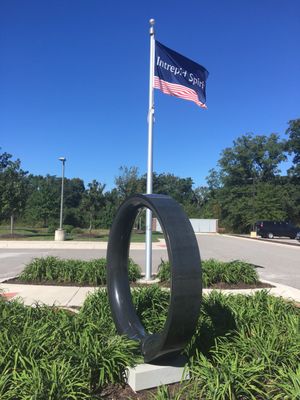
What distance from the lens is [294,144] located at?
65.0 meters

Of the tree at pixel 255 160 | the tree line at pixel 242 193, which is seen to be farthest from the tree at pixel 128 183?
the tree at pixel 255 160

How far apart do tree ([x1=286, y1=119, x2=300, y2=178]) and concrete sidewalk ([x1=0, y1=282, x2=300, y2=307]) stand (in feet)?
192

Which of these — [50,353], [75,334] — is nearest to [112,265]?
[75,334]

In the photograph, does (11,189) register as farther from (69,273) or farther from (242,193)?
(242,193)

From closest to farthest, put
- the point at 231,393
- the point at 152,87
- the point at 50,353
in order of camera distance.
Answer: the point at 231,393
the point at 50,353
the point at 152,87

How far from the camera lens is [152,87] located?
10.5 metres

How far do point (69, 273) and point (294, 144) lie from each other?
61453 mm

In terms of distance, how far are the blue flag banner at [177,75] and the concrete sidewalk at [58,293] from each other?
525 cm

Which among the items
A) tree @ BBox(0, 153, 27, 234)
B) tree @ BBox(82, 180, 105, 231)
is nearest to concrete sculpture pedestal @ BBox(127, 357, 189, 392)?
tree @ BBox(0, 153, 27, 234)

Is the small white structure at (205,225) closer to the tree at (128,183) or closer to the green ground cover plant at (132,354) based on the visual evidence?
the tree at (128,183)

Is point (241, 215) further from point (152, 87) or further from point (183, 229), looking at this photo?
point (183, 229)

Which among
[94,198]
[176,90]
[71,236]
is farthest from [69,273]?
[94,198]

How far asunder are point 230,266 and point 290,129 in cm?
6111

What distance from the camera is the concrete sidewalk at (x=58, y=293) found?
24.5 ft
